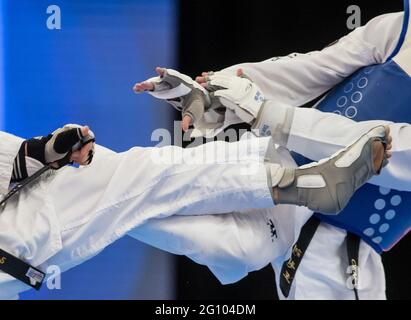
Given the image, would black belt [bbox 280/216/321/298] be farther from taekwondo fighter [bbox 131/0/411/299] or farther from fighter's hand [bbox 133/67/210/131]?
fighter's hand [bbox 133/67/210/131]

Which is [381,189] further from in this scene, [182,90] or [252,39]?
[252,39]

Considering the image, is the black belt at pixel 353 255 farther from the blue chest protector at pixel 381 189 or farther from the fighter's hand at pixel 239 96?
the fighter's hand at pixel 239 96

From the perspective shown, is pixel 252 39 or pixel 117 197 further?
pixel 252 39

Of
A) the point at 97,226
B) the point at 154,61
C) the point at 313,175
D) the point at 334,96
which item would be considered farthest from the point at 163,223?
the point at 154,61

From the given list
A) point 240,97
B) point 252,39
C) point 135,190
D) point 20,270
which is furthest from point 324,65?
point 20,270

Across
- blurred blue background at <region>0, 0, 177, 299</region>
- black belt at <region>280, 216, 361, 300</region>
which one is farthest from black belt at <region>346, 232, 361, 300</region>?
blurred blue background at <region>0, 0, 177, 299</region>

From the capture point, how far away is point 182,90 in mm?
1072

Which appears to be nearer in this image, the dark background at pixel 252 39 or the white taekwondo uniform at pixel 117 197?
the white taekwondo uniform at pixel 117 197

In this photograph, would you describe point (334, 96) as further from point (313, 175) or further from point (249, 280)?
point (249, 280)

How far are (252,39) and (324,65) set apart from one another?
0.57m

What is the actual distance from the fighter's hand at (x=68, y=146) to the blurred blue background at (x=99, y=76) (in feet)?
2.28

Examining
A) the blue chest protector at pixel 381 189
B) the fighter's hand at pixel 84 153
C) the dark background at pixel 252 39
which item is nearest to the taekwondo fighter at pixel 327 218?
the blue chest protector at pixel 381 189

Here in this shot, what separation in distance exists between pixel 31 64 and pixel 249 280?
0.90 m

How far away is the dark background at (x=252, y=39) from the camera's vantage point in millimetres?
1599
